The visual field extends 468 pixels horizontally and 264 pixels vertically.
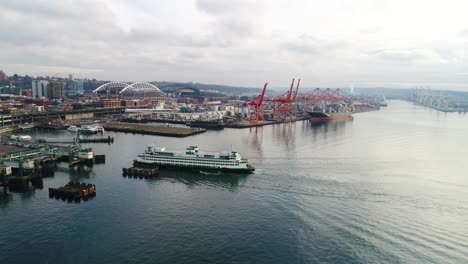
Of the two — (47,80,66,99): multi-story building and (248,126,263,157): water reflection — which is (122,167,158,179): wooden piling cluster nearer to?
(248,126,263,157): water reflection

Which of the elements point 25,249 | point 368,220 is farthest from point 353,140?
point 25,249

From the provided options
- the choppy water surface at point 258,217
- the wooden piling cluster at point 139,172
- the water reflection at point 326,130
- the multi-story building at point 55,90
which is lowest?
the choppy water surface at point 258,217

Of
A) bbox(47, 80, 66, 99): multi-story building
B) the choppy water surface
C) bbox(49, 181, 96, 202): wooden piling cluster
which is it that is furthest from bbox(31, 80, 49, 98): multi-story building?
bbox(49, 181, 96, 202): wooden piling cluster

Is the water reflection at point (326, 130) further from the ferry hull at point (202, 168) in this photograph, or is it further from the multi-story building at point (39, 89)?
the multi-story building at point (39, 89)

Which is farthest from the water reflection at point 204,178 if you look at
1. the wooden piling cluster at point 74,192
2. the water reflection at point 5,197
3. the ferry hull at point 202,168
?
the water reflection at point 5,197

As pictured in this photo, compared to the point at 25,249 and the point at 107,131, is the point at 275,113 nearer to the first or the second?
the point at 107,131

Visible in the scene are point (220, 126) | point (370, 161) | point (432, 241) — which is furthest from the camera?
point (220, 126)

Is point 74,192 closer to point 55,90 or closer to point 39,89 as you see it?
point 55,90
